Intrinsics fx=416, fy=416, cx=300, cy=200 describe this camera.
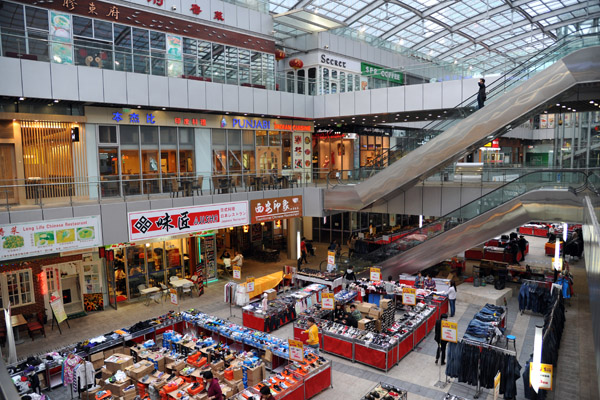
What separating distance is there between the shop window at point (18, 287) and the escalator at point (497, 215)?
1504 centimetres

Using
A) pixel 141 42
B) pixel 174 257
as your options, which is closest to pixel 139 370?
pixel 174 257

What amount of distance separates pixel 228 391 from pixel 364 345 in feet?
13.9

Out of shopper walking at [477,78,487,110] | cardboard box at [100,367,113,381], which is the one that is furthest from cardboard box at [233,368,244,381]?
shopper walking at [477,78,487,110]

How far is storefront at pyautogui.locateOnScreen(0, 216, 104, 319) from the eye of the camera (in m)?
13.1

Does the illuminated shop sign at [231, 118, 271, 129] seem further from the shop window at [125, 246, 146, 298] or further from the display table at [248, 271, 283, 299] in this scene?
the display table at [248, 271, 283, 299]

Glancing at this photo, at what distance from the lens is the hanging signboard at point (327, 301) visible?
554 inches

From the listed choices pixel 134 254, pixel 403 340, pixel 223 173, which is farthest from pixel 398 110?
pixel 134 254

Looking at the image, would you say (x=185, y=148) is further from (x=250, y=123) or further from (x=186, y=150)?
(x=250, y=123)

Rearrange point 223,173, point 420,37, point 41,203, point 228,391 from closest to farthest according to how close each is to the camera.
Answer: point 228,391
point 41,203
point 223,173
point 420,37

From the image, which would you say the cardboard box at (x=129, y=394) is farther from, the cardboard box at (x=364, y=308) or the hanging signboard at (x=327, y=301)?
the cardboard box at (x=364, y=308)

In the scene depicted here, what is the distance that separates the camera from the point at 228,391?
10.1m

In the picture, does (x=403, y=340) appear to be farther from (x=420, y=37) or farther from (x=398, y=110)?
(x=420, y=37)

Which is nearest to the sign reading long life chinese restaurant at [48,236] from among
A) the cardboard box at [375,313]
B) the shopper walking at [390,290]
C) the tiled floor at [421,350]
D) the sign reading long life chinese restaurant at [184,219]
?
the sign reading long life chinese restaurant at [184,219]

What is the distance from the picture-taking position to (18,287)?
15.5 meters
